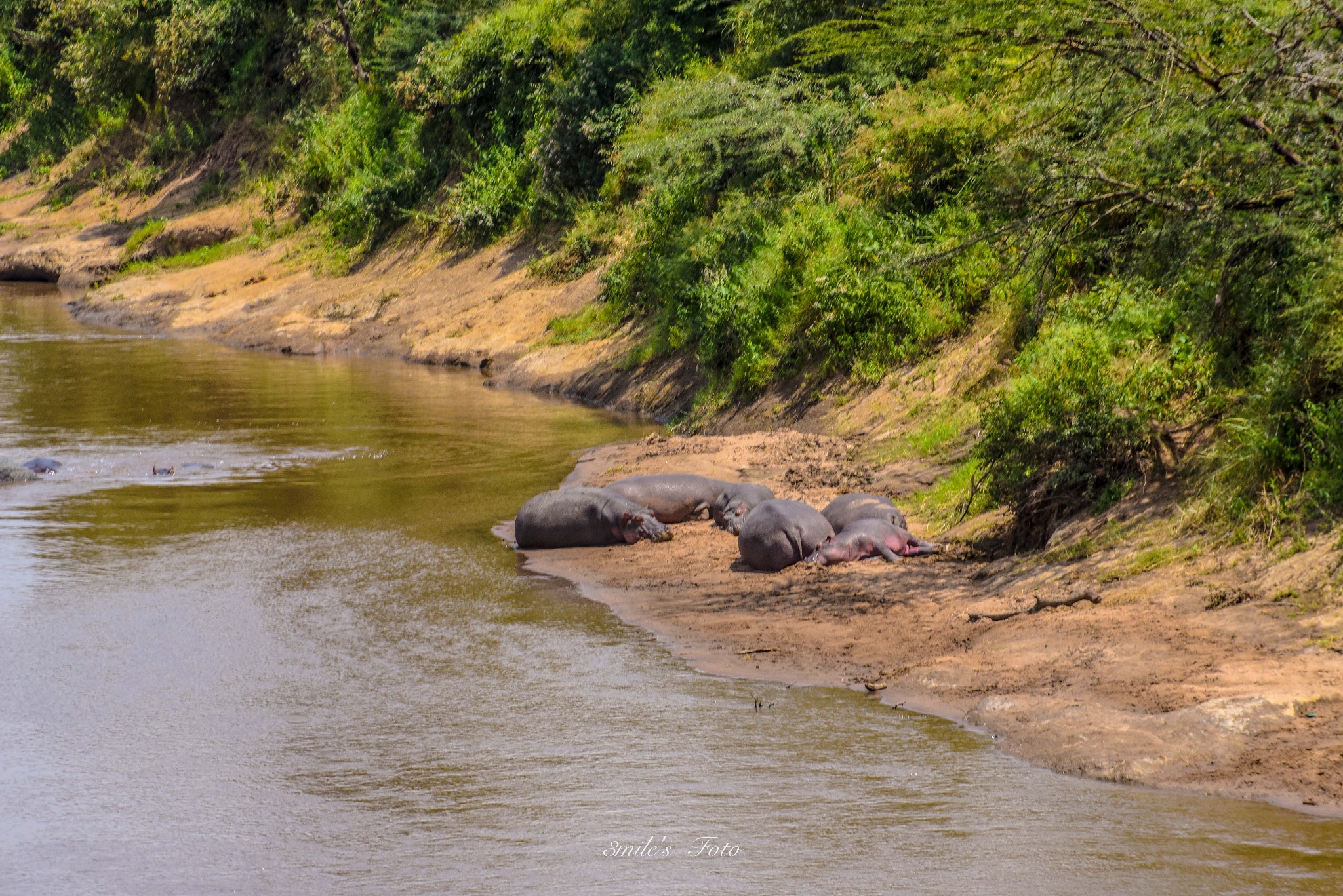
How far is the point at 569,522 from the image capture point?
33.2ft

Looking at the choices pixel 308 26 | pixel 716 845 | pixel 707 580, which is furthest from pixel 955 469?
pixel 308 26

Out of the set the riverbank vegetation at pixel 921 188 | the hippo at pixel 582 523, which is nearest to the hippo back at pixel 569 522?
the hippo at pixel 582 523

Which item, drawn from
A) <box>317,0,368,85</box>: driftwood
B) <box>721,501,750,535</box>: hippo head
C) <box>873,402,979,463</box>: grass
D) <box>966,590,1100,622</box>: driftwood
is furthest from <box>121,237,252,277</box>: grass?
<box>966,590,1100,622</box>: driftwood

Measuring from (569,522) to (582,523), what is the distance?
0.10 m

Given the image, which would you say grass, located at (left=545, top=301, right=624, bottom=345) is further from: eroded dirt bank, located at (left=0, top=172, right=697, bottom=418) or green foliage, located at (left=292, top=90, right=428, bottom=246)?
green foliage, located at (left=292, top=90, right=428, bottom=246)

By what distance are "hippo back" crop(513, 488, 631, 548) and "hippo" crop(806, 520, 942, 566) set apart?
1.73m

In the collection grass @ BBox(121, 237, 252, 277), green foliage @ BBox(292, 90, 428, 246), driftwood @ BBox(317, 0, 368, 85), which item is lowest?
grass @ BBox(121, 237, 252, 277)

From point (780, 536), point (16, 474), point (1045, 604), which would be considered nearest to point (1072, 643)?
point (1045, 604)

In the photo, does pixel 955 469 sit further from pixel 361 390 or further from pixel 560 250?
pixel 560 250

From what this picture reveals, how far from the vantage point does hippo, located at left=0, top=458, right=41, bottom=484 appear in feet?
42.6

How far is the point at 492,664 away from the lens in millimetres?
7402

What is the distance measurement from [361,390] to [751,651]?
1261 centimetres

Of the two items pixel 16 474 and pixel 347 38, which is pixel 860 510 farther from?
pixel 347 38

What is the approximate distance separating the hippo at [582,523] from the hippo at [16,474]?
5555 mm
